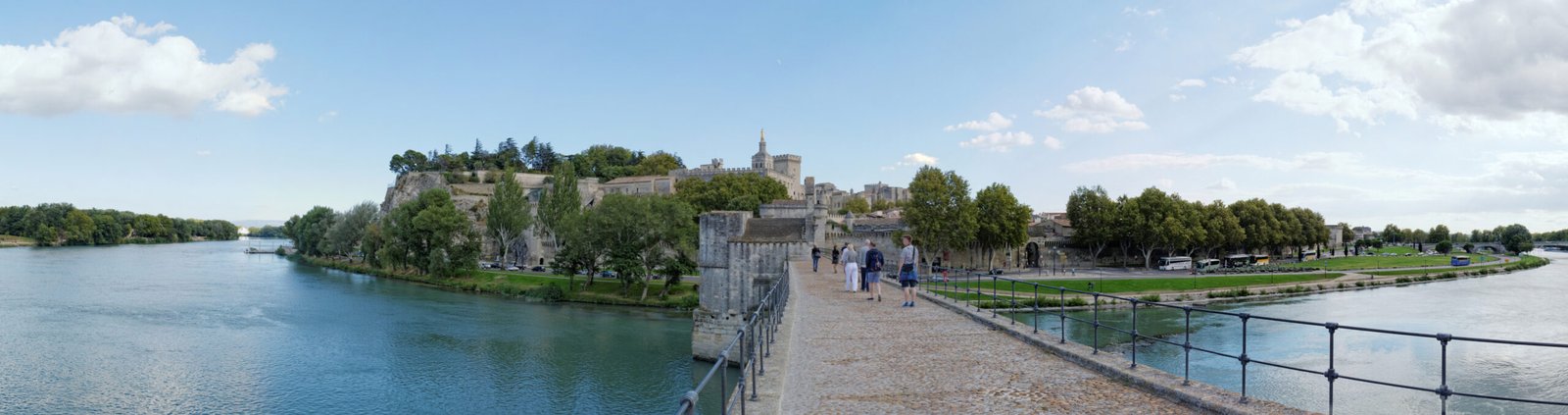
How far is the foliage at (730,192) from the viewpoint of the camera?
240 feet

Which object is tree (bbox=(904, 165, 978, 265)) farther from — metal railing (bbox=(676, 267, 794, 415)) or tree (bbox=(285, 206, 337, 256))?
tree (bbox=(285, 206, 337, 256))

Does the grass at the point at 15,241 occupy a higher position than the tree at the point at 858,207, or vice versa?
the tree at the point at 858,207

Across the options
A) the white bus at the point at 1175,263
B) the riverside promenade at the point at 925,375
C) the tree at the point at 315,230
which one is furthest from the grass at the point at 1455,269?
the tree at the point at 315,230

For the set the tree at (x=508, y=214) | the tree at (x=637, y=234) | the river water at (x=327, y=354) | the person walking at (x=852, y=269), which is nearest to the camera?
the person walking at (x=852, y=269)

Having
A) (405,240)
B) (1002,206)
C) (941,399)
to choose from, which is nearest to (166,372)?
(941,399)

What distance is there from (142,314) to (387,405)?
22.6 meters

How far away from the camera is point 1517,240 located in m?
101

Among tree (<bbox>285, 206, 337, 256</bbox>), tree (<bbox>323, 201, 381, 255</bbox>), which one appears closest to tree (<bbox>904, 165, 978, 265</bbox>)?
tree (<bbox>323, 201, 381, 255</bbox>)

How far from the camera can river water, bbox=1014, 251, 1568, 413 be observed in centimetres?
1995

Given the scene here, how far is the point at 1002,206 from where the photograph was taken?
180 feet

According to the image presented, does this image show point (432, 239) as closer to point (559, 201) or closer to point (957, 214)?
point (559, 201)

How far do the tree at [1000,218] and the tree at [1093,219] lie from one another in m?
8.88

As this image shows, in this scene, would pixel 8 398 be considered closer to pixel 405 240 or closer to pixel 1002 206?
pixel 405 240

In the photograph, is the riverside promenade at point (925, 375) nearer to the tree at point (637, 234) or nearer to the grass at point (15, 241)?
the tree at point (637, 234)
